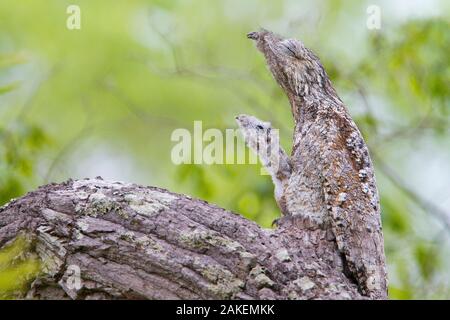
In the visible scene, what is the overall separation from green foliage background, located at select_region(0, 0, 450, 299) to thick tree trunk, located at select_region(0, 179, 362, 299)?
1702mm

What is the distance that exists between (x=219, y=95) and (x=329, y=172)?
6.52m

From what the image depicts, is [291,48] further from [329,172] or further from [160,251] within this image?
[160,251]

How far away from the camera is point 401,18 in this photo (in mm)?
6523

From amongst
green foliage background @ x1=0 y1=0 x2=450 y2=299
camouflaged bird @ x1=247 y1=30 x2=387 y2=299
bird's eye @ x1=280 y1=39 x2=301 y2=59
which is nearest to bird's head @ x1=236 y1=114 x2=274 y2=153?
camouflaged bird @ x1=247 y1=30 x2=387 y2=299

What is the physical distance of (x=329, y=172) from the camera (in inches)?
106

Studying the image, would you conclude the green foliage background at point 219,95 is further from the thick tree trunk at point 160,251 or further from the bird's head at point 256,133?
the thick tree trunk at point 160,251

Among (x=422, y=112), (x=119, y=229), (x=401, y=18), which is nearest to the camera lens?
(x=119, y=229)

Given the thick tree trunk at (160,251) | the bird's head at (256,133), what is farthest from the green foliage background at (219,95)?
the thick tree trunk at (160,251)

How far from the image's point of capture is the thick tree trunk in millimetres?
2295

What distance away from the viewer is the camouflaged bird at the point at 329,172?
8.41ft

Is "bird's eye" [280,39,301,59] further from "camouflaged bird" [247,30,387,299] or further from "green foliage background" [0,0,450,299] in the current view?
"green foliage background" [0,0,450,299]

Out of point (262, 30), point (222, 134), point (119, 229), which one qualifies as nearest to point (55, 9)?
point (222, 134)
